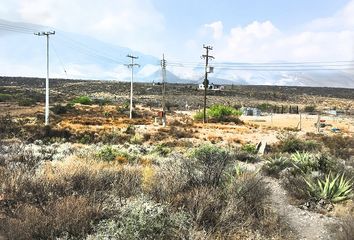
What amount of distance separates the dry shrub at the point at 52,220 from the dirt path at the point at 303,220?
4.57 m

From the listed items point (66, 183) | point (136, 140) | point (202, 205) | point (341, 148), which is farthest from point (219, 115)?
point (202, 205)

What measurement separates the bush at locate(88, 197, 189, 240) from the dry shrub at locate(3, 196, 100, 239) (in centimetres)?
33

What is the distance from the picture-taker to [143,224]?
23.3ft

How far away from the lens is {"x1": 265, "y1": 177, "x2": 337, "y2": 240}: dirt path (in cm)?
944

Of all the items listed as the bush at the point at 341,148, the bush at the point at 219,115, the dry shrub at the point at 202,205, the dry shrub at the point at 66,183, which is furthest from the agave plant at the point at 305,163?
the bush at the point at 219,115

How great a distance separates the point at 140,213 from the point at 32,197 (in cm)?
247

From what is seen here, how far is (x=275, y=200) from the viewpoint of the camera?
40.0 ft

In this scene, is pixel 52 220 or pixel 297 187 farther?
pixel 297 187

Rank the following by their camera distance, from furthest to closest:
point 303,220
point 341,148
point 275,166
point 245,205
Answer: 1. point 341,148
2. point 275,166
3. point 303,220
4. point 245,205

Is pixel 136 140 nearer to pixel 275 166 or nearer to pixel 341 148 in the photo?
pixel 341 148

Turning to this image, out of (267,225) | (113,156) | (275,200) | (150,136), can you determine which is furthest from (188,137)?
(267,225)

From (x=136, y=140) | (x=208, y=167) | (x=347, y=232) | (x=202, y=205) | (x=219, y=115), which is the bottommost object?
(x=136, y=140)

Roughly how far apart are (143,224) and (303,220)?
500cm

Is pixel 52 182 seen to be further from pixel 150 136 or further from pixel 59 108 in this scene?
pixel 59 108
